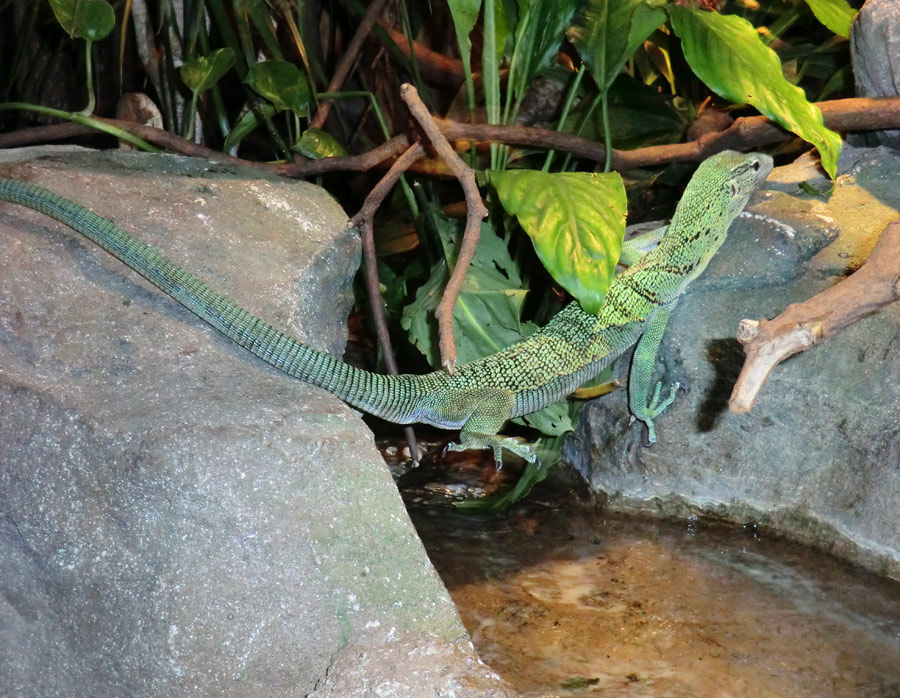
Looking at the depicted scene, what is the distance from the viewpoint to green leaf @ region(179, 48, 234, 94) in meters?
4.76

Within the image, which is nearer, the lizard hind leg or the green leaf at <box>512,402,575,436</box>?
the lizard hind leg

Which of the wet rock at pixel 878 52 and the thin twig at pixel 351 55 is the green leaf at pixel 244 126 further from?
the wet rock at pixel 878 52

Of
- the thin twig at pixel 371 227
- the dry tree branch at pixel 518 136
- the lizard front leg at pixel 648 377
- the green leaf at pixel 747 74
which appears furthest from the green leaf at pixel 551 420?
the green leaf at pixel 747 74

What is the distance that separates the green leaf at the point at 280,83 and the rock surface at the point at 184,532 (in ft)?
6.99

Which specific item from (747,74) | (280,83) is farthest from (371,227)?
(747,74)

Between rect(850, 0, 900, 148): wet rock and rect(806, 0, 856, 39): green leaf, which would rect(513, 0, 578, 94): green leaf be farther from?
rect(850, 0, 900, 148): wet rock

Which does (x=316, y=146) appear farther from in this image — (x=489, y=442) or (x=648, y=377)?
(x=648, y=377)

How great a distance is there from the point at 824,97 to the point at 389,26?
3130mm

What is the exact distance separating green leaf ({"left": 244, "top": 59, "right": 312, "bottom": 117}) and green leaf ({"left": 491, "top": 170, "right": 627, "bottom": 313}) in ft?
4.96

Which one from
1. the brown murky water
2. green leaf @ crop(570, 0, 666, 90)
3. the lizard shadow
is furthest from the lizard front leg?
green leaf @ crop(570, 0, 666, 90)

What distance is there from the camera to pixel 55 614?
262 centimetres

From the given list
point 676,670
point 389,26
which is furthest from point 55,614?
point 389,26

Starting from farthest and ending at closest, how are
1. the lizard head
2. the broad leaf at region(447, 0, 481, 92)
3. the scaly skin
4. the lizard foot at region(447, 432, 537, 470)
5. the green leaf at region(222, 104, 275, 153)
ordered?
1. the green leaf at region(222, 104, 275, 153)
2. the broad leaf at region(447, 0, 481, 92)
3. the lizard head
4. the lizard foot at region(447, 432, 537, 470)
5. the scaly skin

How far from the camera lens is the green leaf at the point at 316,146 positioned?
4.86 m
